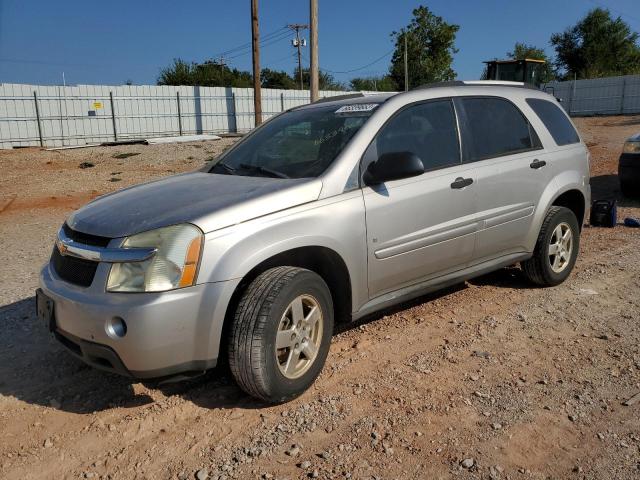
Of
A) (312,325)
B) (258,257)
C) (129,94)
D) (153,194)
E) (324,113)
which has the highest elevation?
(129,94)

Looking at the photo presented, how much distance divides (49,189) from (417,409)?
11080 millimetres

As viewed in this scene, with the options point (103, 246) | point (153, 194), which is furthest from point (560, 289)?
point (103, 246)

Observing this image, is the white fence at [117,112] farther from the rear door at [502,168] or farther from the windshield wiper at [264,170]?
the rear door at [502,168]

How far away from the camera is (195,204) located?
3.09m

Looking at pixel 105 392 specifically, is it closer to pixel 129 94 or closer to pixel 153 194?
pixel 153 194

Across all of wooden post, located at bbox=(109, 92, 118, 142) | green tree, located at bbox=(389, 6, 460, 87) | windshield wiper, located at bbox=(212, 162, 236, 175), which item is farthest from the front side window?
green tree, located at bbox=(389, 6, 460, 87)

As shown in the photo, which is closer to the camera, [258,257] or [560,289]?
[258,257]

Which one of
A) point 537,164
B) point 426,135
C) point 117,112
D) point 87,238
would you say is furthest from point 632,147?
point 117,112

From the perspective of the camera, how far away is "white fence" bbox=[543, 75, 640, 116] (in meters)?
33.1

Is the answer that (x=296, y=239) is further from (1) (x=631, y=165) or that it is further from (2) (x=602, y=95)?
(2) (x=602, y=95)

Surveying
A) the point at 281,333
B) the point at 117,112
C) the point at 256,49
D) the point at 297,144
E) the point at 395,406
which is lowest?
the point at 395,406

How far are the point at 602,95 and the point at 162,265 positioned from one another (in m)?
38.1

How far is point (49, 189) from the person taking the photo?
1199cm

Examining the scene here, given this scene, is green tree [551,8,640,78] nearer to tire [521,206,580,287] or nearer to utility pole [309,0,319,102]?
utility pole [309,0,319,102]
